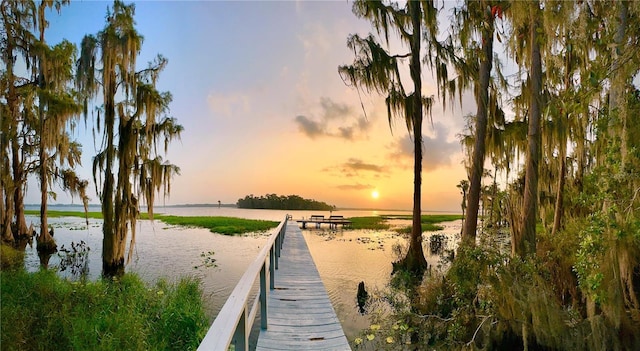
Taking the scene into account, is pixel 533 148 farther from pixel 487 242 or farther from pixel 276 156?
pixel 276 156

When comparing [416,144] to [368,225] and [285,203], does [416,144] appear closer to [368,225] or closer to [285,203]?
[368,225]

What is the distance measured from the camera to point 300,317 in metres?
4.57

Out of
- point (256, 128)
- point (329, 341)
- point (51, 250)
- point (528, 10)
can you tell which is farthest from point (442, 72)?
point (51, 250)

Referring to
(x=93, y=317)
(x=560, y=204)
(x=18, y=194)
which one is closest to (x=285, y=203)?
(x=18, y=194)

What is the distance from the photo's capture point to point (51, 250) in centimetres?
1407

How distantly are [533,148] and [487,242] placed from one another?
7.06ft

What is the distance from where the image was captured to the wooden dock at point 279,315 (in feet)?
5.85

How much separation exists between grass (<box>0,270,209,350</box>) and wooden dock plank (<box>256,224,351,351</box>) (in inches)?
59.6

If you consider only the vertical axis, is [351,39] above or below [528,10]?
above

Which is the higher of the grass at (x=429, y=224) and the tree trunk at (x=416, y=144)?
the tree trunk at (x=416, y=144)

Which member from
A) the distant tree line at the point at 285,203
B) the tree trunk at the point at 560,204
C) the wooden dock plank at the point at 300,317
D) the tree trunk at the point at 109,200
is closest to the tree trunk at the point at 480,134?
the tree trunk at the point at 560,204

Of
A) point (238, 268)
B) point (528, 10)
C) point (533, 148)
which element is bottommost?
point (238, 268)

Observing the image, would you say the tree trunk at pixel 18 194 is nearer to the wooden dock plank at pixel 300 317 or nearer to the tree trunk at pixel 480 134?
the wooden dock plank at pixel 300 317

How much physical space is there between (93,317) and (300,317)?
3285 millimetres
